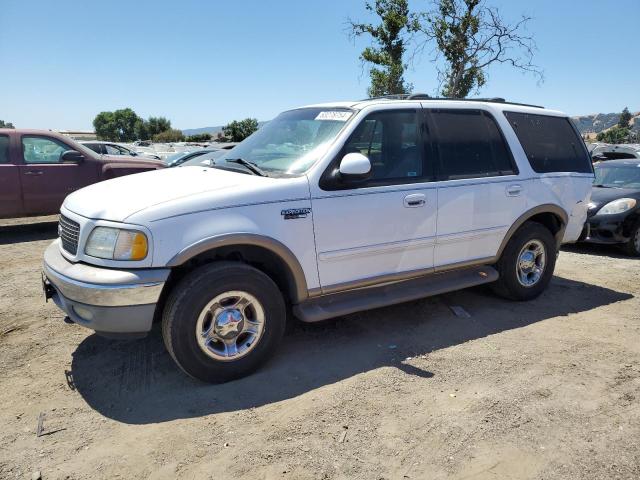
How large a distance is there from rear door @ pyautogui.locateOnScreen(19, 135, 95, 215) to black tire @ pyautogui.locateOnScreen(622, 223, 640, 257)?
8895 millimetres

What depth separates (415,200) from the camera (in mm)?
3990

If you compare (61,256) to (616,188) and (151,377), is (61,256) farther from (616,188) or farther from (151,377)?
(616,188)

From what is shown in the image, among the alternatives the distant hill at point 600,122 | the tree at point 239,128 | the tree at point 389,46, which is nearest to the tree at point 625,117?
the distant hill at point 600,122

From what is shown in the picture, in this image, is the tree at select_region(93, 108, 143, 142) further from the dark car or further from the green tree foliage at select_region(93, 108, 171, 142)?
the dark car

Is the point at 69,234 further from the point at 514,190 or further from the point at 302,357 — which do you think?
the point at 514,190

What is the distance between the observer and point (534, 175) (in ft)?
15.7

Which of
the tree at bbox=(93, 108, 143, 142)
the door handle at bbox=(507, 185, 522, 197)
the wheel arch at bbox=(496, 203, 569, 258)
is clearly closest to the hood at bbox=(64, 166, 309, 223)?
the door handle at bbox=(507, 185, 522, 197)

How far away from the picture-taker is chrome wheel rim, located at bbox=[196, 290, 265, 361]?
3.25 m

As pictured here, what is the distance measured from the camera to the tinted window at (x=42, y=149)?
27.0 feet

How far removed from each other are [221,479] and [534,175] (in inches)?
154

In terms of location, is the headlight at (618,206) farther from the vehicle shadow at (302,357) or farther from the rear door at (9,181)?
the rear door at (9,181)

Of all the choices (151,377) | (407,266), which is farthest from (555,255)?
(151,377)

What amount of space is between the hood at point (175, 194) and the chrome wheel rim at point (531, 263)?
2649mm

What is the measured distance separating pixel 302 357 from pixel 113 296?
58.9 inches
